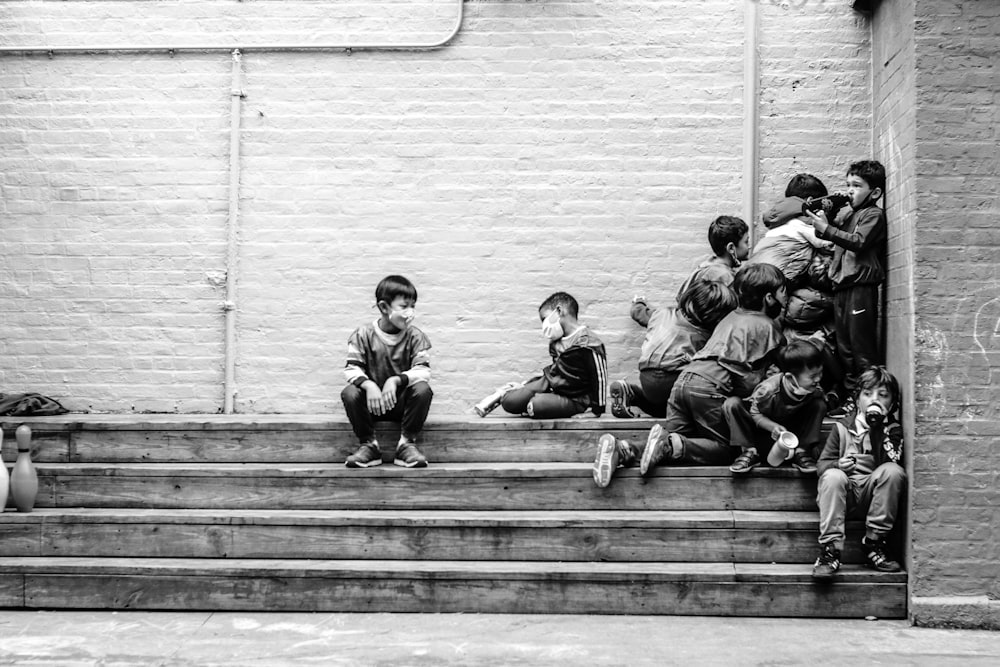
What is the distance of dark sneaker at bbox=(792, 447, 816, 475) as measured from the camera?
6074 millimetres

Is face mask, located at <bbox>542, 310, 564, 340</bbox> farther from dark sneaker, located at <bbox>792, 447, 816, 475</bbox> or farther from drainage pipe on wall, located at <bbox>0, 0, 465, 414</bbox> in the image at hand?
drainage pipe on wall, located at <bbox>0, 0, 465, 414</bbox>

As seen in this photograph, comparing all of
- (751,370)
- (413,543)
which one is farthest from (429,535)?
(751,370)

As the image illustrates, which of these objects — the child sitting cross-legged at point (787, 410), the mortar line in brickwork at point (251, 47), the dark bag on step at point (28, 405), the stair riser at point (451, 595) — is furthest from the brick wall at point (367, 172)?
the stair riser at point (451, 595)

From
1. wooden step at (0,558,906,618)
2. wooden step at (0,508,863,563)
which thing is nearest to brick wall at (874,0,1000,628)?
wooden step at (0,558,906,618)

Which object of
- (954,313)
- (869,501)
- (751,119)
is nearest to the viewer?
(954,313)

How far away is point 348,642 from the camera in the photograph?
5.36m

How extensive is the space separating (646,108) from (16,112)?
469 centimetres

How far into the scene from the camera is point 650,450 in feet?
20.4

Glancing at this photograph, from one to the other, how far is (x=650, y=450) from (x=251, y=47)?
4.21m

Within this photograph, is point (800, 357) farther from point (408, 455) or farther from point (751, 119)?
point (408, 455)

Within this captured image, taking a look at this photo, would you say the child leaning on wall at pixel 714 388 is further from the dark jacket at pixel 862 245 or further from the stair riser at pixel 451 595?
the stair riser at pixel 451 595

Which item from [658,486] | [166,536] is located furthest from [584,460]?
[166,536]

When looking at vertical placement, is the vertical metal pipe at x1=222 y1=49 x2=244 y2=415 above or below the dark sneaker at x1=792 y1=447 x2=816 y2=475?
above

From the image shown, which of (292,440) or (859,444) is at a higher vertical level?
(859,444)
